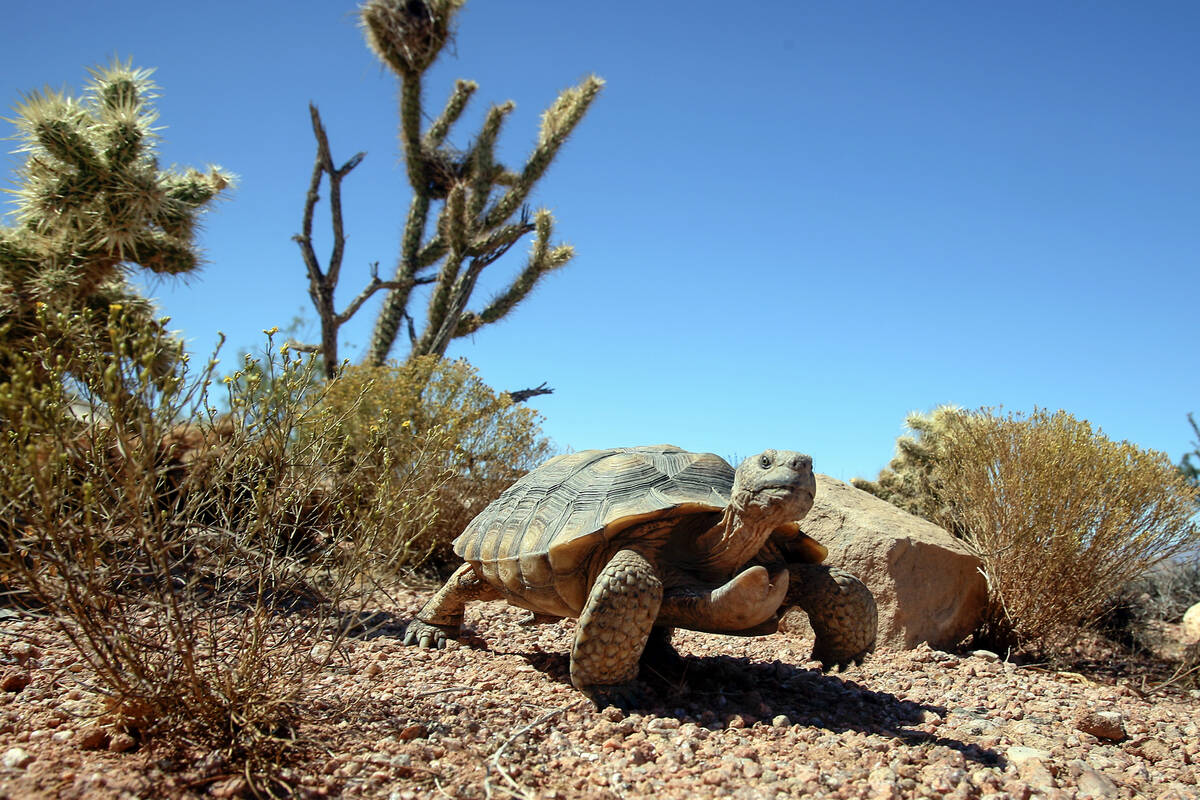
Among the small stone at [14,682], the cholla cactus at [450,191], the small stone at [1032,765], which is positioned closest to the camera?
the small stone at [1032,765]

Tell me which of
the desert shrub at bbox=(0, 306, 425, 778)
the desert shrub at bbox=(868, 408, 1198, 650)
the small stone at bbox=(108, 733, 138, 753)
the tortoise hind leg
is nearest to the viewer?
the desert shrub at bbox=(0, 306, 425, 778)

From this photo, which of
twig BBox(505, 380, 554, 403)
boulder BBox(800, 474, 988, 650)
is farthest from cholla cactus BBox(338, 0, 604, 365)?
boulder BBox(800, 474, 988, 650)

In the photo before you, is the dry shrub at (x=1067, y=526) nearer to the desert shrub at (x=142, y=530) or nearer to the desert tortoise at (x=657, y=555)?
the desert tortoise at (x=657, y=555)

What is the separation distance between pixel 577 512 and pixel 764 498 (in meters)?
0.95

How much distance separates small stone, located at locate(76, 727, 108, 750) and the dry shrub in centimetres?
604

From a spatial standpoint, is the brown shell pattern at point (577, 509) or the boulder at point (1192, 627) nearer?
the brown shell pattern at point (577, 509)

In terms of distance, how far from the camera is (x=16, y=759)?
2285 mm

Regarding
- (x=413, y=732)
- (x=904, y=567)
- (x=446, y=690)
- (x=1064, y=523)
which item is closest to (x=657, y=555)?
(x=446, y=690)

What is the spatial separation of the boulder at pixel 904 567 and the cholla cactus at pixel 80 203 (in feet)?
19.5

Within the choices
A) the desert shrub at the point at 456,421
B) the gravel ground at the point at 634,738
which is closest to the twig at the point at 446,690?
the gravel ground at the point at 634,738

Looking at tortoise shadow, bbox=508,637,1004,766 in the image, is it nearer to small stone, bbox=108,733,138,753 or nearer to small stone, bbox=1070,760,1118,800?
small stone, bbox=1070,760,1118,800

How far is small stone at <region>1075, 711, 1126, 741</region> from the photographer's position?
12.1 feet

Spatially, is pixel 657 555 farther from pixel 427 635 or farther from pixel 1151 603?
pixel 1151 603

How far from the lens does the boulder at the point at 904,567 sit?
5.48 m
